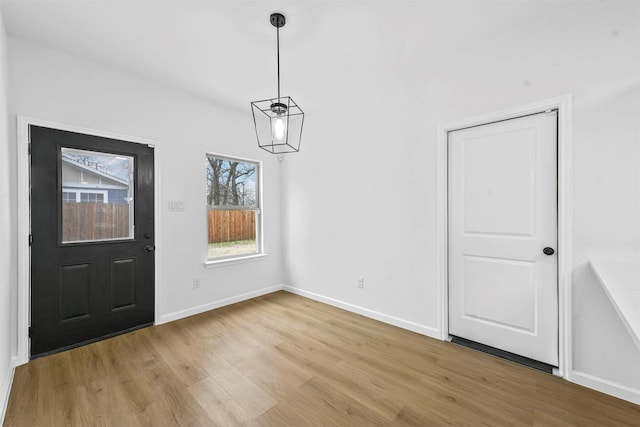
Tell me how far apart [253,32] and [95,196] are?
2205 mm

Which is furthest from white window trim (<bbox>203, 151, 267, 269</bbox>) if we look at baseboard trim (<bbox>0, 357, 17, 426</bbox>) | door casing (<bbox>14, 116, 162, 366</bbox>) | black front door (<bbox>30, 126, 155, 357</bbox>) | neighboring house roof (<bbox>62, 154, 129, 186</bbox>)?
baseboard trim (<bbox>0, 357, 17, 426</bbox>)

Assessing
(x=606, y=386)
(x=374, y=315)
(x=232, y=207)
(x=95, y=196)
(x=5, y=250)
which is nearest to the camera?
(x=606, y=386)

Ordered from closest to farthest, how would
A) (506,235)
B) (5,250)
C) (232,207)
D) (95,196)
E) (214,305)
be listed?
(5,250) → (506,235) → (95,196) → (214,305) → (232,207)

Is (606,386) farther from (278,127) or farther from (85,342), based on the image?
(85,342)

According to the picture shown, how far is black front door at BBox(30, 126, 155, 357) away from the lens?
2490mm

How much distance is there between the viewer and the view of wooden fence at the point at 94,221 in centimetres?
265

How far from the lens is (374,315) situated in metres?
3.30

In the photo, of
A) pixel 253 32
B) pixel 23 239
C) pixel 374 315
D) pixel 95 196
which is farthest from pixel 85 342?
pixel 253 32

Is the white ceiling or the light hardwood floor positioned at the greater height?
the white ceiling

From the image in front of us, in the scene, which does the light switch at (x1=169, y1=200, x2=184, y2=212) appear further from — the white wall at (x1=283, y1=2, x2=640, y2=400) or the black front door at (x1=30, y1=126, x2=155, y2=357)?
the white wall at (x1=283, y1=2, x2=640, y2=400)

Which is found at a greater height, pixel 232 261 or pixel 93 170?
pixel 93 170

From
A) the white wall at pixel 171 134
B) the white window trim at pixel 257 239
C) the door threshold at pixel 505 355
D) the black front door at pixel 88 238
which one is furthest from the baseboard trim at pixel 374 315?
the black front door at pixel 88 238

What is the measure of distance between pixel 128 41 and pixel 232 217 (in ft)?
7.41

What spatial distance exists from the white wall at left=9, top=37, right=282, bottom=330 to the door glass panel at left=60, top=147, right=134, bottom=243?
0.97ft
